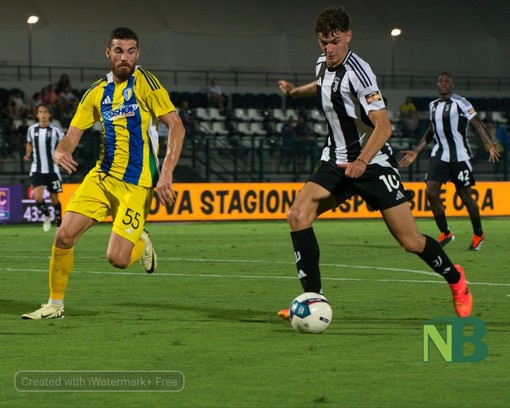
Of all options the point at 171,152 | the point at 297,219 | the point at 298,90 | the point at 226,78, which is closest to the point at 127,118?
the point at 171,152

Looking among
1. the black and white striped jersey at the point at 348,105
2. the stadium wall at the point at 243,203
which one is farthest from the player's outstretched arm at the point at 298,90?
the stadium wall at the point at 243,203

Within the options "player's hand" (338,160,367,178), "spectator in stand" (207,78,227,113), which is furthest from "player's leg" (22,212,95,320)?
"spectator in stand" (207,78,227,113)

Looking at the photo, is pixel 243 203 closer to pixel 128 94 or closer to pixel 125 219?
pixel 125 219

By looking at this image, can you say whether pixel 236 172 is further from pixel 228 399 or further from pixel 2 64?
pixel 228 399

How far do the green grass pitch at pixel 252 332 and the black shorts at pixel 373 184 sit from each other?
3.11ft

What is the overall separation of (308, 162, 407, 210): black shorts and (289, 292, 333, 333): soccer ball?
91 centimetres

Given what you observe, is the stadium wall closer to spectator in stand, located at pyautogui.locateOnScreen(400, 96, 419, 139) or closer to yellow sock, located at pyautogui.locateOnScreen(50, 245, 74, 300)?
spectator in stand, located at pyautogui.locateOnScreen(400, 96, 419, 139)

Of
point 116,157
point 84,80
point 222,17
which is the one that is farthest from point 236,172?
point 116,157

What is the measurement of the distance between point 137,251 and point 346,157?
2.13 metres

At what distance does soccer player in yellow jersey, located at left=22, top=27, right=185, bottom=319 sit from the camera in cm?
959

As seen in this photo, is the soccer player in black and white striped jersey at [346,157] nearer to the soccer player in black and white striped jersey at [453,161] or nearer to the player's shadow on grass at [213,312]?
the player's shadow on grass at [213,312]

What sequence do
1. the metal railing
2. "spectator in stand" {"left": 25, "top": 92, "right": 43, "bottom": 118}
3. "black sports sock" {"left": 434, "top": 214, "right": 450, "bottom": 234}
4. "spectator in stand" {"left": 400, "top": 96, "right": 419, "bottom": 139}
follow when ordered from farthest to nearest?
1. the metal railing
2. "spectator in stand" {"left": 400, "top": 96, "right": 419, "bottom": 139}
3. "spectator in stand" {"left": 25, "top": 92, "right": 43, "bottom": 118}
4. "black sports sock" {"left": 434, "top": 214, "right": 450, "bottom": 234}

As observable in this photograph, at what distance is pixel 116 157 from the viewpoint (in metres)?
9.83

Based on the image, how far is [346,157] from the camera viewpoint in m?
9.19
